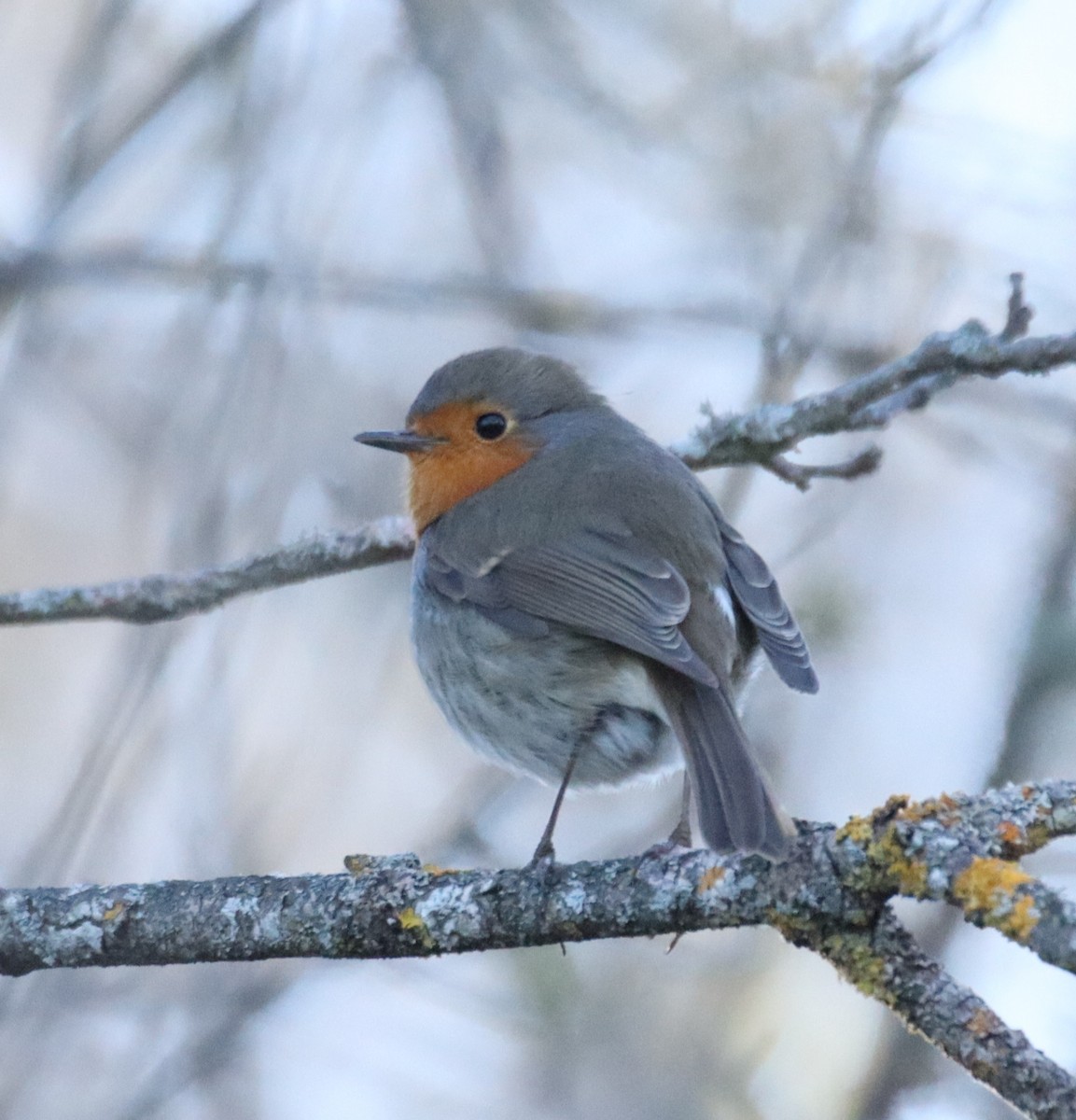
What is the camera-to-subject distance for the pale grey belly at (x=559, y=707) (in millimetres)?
3623

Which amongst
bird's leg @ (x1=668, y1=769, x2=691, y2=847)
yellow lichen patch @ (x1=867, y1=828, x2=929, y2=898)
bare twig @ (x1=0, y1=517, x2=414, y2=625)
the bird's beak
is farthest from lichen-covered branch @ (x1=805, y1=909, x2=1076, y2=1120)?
the bird's beak

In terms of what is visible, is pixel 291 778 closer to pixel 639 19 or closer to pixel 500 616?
pixel 500 616

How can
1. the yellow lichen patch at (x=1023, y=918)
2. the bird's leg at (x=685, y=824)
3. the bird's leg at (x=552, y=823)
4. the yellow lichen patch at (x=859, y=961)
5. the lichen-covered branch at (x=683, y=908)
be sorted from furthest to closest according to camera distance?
the bird's leg at (x=685, y=824) < the bird's leg at (x=552, y=823) < the yellow lichen patch at (x=859, y=961) < the lichen-covered branch at (x=683, y=908) < the yellow lichen patch at (x=1023, y=918)

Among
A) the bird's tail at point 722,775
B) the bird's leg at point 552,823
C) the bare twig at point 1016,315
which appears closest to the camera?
the bird's tail at point 722,775

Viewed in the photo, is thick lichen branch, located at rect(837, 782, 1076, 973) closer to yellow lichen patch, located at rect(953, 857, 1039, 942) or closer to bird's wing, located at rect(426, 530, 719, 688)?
yellow lichen patch, located at rect(953, 857, 1039, 942)

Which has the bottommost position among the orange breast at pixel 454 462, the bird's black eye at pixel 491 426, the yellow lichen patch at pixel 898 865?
the yellow lichen patch at pixel 898 865

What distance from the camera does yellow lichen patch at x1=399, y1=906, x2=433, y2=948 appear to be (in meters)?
2.74

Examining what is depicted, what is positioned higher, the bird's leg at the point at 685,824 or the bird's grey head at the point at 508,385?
the bird's grey head at the point at 508,385

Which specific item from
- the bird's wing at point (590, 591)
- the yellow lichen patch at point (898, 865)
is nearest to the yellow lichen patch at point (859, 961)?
the yellow lichen patch at point (898, 865)

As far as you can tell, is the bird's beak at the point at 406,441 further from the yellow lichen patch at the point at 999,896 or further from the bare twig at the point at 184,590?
the yellow lichen patch at the point at 999,896

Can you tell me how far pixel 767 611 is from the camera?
148 inches

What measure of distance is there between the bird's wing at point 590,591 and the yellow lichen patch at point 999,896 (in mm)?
1290

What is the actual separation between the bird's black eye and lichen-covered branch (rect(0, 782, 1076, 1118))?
194 cm

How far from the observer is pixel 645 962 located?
4.93 meters
